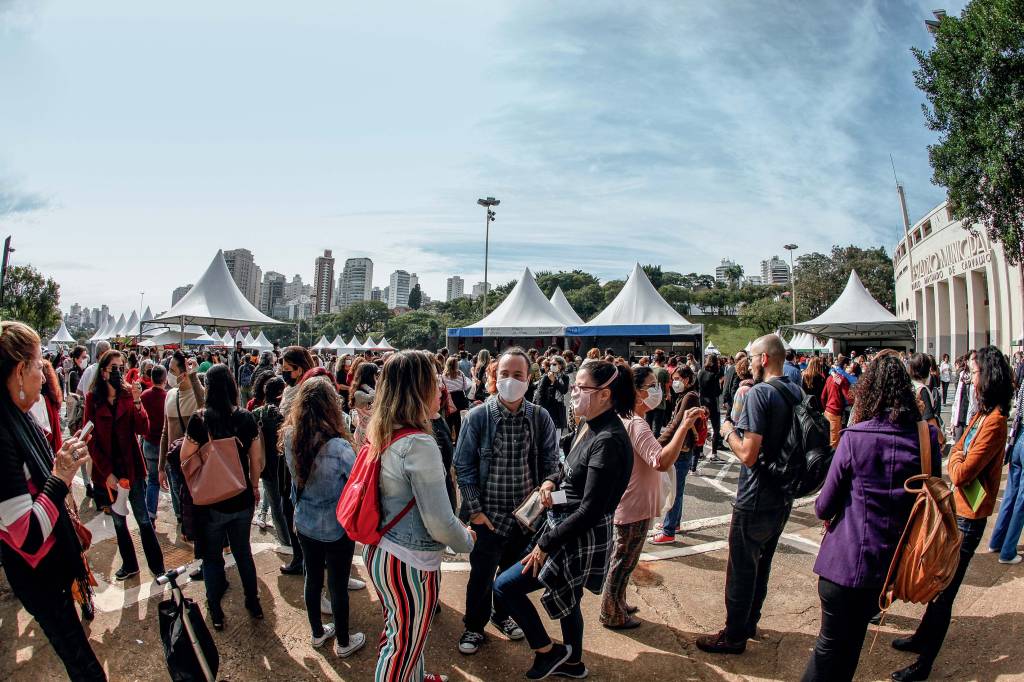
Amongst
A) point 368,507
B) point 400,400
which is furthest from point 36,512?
point 400,400

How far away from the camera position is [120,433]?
3.96 meters

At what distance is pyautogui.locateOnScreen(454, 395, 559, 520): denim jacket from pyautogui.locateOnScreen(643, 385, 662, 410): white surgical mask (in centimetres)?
103

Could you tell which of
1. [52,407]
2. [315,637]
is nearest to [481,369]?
[315,637]

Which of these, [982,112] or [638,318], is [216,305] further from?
[982,112]

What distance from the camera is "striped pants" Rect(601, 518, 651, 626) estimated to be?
11.3 feet

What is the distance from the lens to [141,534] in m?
4.07

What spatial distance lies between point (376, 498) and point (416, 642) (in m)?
0.68

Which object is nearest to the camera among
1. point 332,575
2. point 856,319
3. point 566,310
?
point 332,575

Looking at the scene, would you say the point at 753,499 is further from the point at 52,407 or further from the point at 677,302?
the point at 677,302

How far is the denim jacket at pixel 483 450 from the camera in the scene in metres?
3.15

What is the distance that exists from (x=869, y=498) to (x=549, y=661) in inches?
70.7

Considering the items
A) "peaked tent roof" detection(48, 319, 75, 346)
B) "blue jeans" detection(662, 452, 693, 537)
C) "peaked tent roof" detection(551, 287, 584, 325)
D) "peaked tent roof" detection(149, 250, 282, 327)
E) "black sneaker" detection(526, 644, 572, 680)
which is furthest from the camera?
"peaked tent roof" detection(48, 319, 75, 346)

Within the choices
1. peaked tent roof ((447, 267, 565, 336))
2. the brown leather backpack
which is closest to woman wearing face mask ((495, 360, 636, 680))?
the brown leather backpack

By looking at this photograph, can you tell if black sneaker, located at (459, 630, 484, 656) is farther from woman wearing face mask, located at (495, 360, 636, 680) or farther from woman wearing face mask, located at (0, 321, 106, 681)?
A: woman wearing face mask, located at (0, 321, 106, 681)
